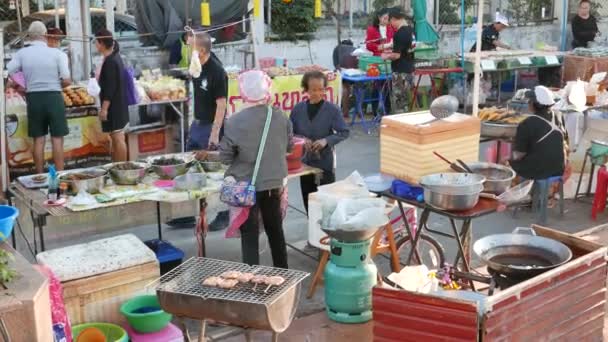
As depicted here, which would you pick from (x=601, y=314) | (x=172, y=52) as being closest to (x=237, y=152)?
(x=601, y=314)

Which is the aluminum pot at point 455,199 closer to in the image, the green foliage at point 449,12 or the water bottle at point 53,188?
the water bottle at point 53,188

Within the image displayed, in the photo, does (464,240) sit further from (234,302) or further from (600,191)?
(600,191)

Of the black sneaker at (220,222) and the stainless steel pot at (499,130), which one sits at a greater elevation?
the stainless steel pot at (499,130)

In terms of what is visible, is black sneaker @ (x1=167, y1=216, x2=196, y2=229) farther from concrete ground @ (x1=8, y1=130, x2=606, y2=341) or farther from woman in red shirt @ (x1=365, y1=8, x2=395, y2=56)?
woman in red shirt @ (x1=365, y1=8, x2=395, y2=56)

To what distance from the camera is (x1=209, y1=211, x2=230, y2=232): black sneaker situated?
7.41 meters

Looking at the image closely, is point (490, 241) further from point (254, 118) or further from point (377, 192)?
point (254, 118)

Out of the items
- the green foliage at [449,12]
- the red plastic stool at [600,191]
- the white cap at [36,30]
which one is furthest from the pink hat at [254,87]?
the green foliage at [449,12]

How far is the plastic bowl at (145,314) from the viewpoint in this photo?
15.6 ft

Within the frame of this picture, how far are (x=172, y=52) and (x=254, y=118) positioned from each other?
683cm

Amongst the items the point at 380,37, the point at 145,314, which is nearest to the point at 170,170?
the point at 145,314

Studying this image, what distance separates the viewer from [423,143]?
5676 mm

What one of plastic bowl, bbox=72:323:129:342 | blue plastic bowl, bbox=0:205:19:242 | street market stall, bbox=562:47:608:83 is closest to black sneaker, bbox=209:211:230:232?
plastic bowl, bbox=72:323:129:342

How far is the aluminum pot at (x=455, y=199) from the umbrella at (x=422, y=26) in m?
8.99

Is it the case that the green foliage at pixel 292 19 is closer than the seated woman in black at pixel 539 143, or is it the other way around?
the seated woman in black at pixel 539 143
